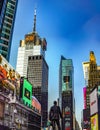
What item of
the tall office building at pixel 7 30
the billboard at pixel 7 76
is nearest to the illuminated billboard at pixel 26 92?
the billboard at pixel 7 76

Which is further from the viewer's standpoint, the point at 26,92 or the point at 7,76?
the point at 26,92

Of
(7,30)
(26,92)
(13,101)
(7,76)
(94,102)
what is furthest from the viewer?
(7,30)

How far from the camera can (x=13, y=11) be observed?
14800 cm

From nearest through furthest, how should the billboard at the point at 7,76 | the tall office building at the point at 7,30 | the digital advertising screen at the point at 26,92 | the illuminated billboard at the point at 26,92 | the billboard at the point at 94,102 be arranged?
the billboard at the point at 94,102, the billboard at the point at 7,76, the illuminated billboard at the point at 26,92, the digital advertising screen at the point at 26,92, the tall office building at the point at 7,30

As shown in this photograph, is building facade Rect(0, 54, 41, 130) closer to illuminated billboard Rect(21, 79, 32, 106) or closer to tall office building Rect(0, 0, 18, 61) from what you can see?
illuminated billboard Rect(21, 79, 32, 106)

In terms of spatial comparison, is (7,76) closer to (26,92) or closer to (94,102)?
(26,92)

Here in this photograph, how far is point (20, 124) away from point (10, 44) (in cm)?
5100

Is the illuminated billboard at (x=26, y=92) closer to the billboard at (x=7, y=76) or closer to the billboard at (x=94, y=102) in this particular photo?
the billboard at (x=7, y=76)

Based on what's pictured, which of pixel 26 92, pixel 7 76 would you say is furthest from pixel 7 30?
pixel 7 76

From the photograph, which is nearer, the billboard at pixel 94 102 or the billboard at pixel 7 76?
the billboard at pixel 94 102

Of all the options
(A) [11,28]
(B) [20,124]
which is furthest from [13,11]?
(B) [20,124]

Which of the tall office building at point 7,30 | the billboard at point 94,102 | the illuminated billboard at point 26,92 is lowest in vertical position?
the billboard at point 94,102

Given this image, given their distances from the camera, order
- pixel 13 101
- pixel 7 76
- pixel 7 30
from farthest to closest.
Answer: pixel 7 30
pixel 7 76
pixel 13 101

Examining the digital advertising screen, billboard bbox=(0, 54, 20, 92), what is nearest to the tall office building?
the digital advertising screen
